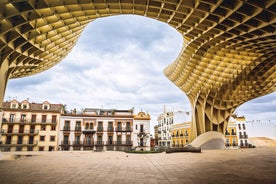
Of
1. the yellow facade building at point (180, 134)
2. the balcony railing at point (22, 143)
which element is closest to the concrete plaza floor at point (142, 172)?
the balcony railing at point (22, 143)

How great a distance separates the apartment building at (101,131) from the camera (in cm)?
4843

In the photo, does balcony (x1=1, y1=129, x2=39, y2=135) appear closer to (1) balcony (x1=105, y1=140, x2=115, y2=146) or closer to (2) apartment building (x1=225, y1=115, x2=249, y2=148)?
(1) balcony (x1=105, y1=140, x2=115, y2=146)

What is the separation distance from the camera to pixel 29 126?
45781 millimetres

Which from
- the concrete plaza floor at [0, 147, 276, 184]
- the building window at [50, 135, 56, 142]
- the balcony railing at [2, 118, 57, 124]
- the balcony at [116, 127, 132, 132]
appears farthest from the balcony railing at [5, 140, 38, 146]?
the concrete plaza floor at [0, 147, 276, 184]

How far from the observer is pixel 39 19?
46.8ft

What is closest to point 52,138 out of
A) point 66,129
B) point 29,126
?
point 66,129

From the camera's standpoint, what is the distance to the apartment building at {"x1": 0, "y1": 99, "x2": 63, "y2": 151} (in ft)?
144

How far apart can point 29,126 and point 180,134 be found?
45975 mm

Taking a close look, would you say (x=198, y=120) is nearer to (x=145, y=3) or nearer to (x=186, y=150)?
(x=186, y=150)

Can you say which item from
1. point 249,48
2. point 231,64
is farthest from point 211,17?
point 231,64

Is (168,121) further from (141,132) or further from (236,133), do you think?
(236,133)

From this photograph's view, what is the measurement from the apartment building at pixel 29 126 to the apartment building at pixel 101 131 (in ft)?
8.60

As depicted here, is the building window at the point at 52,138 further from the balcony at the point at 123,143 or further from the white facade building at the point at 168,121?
the white facade building at the point at 168,121

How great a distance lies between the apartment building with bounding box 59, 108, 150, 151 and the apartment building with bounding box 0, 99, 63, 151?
2621 mm
